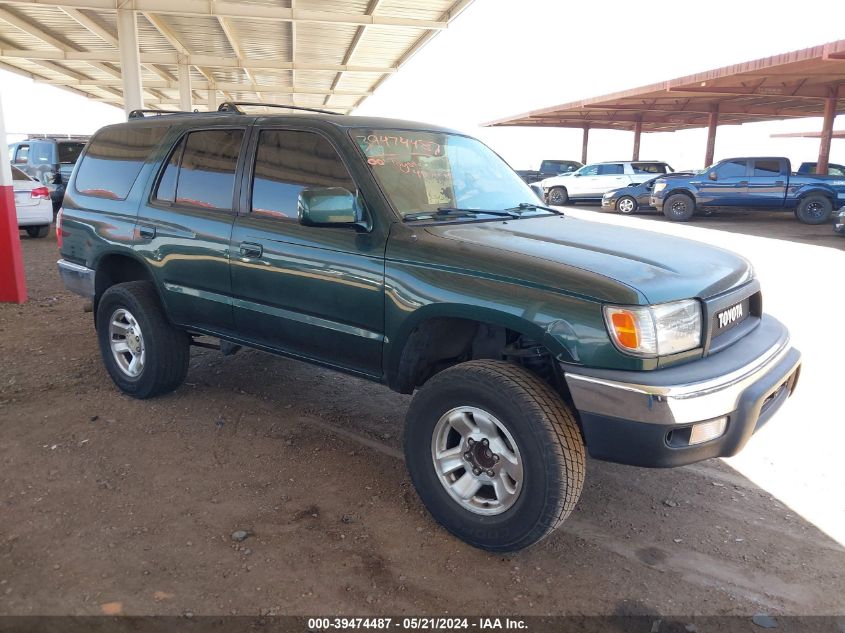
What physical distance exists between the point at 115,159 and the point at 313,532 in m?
3.14

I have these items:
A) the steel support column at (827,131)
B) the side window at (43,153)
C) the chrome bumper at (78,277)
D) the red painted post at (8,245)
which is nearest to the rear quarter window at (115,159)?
the chrome bumper at (78,277)

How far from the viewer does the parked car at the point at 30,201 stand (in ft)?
38.3

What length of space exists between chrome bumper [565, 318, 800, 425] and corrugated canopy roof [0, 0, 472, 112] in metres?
13.3

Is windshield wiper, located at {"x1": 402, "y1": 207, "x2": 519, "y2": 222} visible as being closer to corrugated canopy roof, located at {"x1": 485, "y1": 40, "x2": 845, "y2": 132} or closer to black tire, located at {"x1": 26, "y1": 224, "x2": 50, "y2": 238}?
black tire, located at {"x1": 26, "y1": 224, "x2": 50, "y2": 238}

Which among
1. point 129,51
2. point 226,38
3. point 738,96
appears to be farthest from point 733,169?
point 129,51

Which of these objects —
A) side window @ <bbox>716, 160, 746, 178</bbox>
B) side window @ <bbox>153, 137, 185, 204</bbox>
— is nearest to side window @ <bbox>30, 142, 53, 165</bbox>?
side window @ <bbox>153, 137, 185, 204</bbox>

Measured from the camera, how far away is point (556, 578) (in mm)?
2793

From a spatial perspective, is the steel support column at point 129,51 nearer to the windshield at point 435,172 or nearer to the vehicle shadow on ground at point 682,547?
the windshield at point 435,172

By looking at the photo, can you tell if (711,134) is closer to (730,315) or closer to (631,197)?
(631,197)

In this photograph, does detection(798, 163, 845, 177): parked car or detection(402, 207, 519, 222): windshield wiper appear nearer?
detection(402, 207, 519, 222): windshield wiper

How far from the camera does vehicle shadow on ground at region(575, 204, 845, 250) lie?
1427cm

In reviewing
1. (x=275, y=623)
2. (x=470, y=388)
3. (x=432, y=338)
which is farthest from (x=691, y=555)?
(x=275, y=623)

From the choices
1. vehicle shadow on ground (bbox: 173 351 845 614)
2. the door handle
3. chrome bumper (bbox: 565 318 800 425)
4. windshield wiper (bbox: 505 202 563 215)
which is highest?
windshield wiper (bbox: 505 202 563 215)

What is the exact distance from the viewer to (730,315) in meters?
3.07
